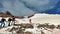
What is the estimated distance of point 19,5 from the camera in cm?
531

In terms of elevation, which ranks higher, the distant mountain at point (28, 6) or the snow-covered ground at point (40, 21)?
the distant mountain at point (28, 6)

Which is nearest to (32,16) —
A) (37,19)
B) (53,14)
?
(37,19)

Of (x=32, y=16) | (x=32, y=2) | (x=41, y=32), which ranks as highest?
(x=32, y=2)

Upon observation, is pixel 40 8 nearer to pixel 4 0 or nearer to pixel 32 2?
pixel 32 2

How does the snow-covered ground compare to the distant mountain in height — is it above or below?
below

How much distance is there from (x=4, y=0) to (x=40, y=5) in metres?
0.84

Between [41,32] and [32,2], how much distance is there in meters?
0.72

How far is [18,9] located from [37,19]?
1.62ft

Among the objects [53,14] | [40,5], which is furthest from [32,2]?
[53,14]

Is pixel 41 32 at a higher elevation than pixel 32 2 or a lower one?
lower

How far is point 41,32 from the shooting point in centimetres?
526

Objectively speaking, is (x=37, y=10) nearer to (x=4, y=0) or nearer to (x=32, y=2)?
(x=32, y=2)

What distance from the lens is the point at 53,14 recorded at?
5258 mm

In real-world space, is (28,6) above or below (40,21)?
above
